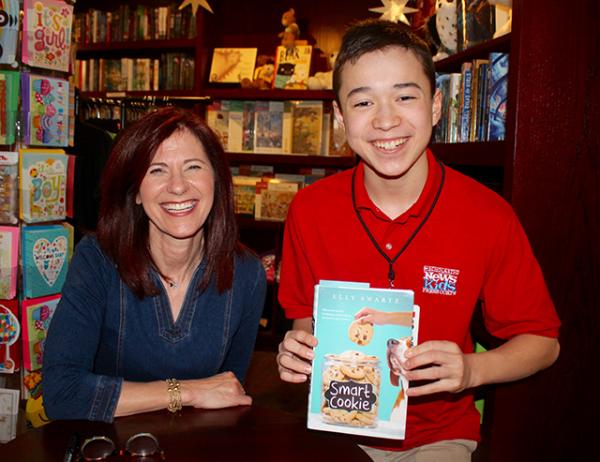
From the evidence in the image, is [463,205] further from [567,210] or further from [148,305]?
[148,305]

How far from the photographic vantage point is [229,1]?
502 cm

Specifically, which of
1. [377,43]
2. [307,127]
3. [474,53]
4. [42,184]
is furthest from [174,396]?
[307,127]

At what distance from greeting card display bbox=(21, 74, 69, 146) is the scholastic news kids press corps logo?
173 cm

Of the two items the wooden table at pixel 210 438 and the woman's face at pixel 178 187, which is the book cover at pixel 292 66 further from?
the wooden table at pixel 210 438

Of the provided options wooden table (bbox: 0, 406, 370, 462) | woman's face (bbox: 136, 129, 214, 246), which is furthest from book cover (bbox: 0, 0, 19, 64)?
wooden table (bbox: 0, 406, 370, 462)

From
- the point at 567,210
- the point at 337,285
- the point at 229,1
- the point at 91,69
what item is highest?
the point at 229,1

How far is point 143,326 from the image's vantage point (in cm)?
174

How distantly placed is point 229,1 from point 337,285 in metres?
4.32

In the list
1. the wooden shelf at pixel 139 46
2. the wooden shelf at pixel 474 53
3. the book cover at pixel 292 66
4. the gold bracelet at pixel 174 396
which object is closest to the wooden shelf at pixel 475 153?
the wooden shelf at pixel 474 53

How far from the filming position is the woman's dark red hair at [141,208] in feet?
5.68

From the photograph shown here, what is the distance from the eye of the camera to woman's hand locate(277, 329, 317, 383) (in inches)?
54.2

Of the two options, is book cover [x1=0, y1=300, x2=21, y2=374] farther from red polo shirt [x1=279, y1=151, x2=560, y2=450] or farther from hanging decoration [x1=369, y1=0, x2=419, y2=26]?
hanging decoration [x1=369, y1=0, x2=419, y2=26]

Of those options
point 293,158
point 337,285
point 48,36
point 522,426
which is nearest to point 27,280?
point 48,36

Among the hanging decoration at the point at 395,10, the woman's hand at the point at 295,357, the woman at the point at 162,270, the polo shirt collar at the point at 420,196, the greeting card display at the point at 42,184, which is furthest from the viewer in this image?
the hanging decoration at the point at 395,10
